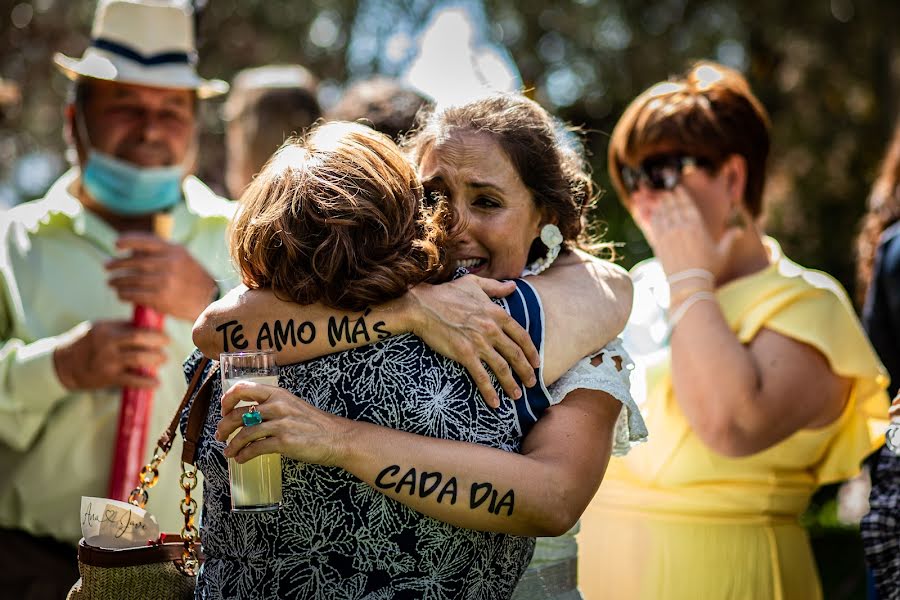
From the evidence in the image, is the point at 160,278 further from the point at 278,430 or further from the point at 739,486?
the point at 739,486

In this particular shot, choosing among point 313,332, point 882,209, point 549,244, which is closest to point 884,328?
point 882,209

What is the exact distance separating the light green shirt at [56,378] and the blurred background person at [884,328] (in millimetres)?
2021

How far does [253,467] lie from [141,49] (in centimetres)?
251

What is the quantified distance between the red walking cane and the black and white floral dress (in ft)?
5.12

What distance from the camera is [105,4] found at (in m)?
3.86

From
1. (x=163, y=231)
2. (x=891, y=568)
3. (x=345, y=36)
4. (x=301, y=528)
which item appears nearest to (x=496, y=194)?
(x=301, y=528)

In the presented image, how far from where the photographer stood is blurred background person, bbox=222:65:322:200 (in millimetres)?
4281

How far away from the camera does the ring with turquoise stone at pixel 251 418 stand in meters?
1.72

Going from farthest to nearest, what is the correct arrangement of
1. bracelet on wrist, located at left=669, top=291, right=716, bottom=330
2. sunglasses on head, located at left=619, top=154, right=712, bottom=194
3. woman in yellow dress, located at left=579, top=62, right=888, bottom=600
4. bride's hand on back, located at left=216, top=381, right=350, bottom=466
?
sunglasses on head, located at left=619, top=154, right=712, bottom=194 → bracelet on wrist, located at left=669, top=291, right=716, bottom=330 → woman in yellow dress, located at left=579, top=62, right=888, bottom=600 → bride's hand on back, located at left=216, top=381, right=350, bottom=466

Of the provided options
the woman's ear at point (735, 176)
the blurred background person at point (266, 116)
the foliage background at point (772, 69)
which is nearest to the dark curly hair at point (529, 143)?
the woman's ear at point (735, 176)

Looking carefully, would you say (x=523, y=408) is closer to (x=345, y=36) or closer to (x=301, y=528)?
(x=301, y=528)

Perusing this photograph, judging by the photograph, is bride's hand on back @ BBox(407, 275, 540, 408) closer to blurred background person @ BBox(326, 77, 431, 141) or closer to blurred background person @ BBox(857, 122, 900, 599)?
blurred background person @ BBox(857, 122, 900, 599)

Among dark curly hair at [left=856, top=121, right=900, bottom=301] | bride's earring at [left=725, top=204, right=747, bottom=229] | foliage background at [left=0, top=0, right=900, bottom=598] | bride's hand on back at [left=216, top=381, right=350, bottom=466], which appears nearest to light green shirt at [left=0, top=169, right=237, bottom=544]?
bride's hand on back at [left=216, top=381, right=350, bottom=466]

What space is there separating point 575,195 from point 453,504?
0.88 m
